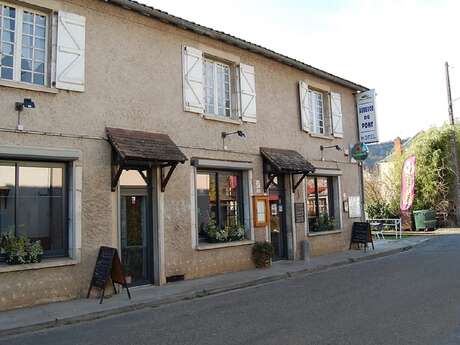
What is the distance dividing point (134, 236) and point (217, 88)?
180 inches

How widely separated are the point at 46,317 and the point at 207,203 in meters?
5.08

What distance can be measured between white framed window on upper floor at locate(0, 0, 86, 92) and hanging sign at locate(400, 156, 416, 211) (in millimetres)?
18169

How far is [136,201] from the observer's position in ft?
32.2

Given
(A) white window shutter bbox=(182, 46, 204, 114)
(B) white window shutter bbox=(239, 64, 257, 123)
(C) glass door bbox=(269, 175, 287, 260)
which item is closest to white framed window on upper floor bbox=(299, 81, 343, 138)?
(C) glass door bbox=(269, 175, 287, 260)

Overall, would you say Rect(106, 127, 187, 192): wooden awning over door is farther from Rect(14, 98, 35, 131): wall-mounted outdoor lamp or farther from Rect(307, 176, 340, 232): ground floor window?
Rect(307, 176, 340, 232): ground floor window

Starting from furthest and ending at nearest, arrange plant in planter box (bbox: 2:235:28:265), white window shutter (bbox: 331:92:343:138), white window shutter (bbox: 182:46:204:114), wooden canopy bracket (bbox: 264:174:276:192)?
white window shutter (bbox: 331:92:343:138)
wooden canopy bracket (bbox: 264:174:276:192)
white window shutter (bbox: 182:46:204:114)
plant in planter box (bbox: 2:235:28:265)

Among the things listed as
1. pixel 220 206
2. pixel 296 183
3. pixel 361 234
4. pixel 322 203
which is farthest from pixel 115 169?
pixel 361 234

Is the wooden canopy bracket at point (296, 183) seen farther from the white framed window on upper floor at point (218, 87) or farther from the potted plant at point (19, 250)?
the potted plant at point (19, 250)

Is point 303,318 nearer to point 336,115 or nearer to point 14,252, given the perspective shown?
point 14,252

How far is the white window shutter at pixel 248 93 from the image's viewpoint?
1209cm

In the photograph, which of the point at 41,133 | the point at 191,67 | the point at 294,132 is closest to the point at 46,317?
the point at 41,133

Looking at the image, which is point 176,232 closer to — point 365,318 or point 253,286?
point 253,286

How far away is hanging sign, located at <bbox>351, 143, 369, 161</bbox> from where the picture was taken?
15.6 metres

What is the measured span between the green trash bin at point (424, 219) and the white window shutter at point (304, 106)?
39.9 ft
